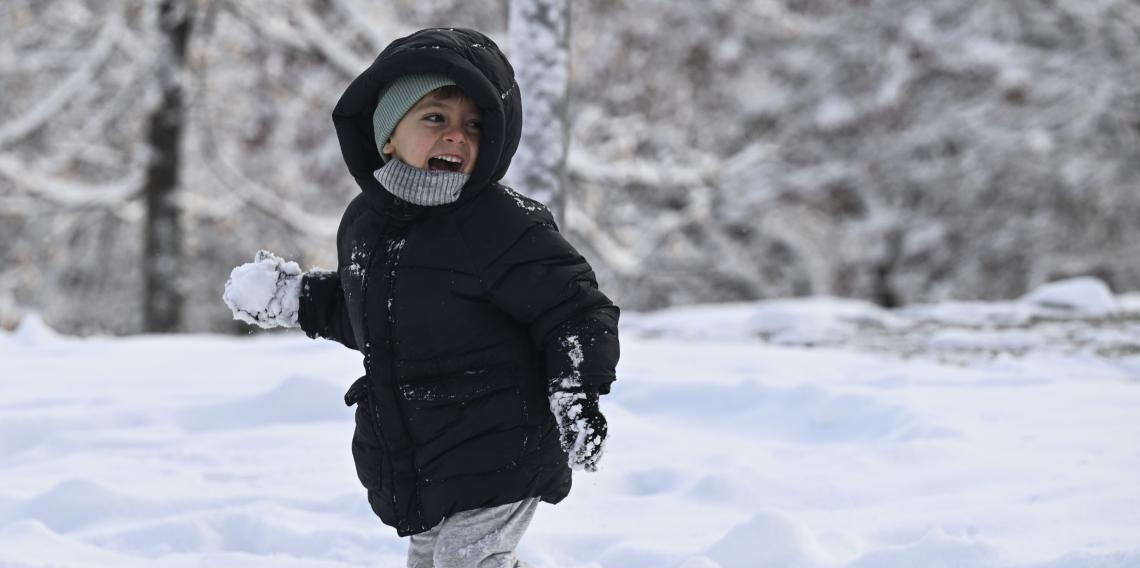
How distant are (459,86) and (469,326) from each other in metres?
0.51

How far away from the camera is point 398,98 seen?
8.14ft

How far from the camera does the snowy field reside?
320 cm

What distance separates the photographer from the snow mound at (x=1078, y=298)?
307 inches

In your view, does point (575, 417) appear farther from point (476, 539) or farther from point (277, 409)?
point (277, 409)

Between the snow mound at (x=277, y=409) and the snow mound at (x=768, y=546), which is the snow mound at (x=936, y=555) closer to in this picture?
the snow mound at (x=768, y=546)

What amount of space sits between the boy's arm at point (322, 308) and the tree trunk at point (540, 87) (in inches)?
92.0

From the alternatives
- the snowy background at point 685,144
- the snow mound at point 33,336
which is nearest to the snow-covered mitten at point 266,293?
the snow mound at point 33,336

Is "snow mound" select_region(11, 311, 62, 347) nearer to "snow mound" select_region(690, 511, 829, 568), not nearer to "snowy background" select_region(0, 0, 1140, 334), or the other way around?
"snowy background" select_region(0, 0, 1140, 334)

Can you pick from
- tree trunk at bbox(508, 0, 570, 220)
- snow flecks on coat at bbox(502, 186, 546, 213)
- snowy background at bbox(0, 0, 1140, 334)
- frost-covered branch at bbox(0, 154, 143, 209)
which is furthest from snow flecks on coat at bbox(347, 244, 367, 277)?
frost-covered branch at bbox(0, 154, 143, 209)

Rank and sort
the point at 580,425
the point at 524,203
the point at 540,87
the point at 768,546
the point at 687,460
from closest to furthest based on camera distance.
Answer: the point at 580,425
the point at 524,203
the point at 768,546
the point at 687,460
the point at 540,87

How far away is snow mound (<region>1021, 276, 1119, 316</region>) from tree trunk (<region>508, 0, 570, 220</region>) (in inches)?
174

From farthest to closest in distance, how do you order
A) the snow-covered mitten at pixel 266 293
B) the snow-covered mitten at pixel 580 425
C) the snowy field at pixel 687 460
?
the snowy field at pixel 687 460, the snow-covered mitten at pixel 266 293, the snow-covered mitten at pixel 580 425

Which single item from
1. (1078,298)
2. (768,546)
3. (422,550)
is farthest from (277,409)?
(1078,298)

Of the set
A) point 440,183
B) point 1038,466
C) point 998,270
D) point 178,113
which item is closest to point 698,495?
point 1038,466
